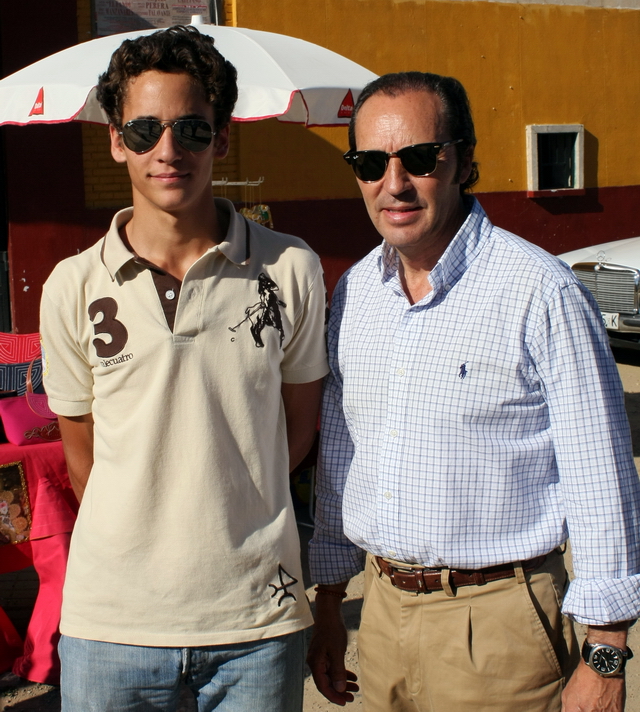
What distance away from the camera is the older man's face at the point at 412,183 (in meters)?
1.99

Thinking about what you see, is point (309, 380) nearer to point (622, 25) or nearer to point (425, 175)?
point (425, 175)

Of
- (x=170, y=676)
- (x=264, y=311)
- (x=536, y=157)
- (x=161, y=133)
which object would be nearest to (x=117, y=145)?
(x=161, y=133)

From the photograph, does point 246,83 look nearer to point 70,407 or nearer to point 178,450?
point 70,407

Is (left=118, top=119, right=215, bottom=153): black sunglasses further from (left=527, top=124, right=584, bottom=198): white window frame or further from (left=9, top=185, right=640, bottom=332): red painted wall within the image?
(left=527, top=124, right=584, bottom=198): white window frame

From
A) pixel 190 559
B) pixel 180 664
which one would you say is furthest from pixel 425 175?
pixel 180 664

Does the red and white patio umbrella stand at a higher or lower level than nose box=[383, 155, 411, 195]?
higher

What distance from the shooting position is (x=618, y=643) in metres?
1.75

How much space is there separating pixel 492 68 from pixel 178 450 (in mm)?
10812

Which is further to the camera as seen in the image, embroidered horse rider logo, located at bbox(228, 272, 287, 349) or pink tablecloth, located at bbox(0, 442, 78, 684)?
pink tablecloth, located at bbox(0, 442, 78, 684)

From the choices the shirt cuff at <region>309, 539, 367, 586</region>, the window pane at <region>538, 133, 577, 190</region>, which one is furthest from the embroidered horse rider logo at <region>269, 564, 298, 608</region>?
the window pane at <region>538, 133, 577, 190</region>

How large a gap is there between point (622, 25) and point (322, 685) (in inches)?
492

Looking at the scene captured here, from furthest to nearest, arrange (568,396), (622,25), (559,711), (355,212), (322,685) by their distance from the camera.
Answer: (622,25)
(355,212)
(322,685)
(559,711)
(568,396)

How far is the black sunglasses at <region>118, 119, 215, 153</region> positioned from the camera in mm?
1860

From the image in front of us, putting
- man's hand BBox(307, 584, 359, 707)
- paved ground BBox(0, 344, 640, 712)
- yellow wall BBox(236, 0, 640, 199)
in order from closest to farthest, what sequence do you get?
man's hand BBox(307, 584, 359, 707)
paved ground BBox(0, 344, 640, 712)
yellow wall BBox(236, 0, 640, 199)
